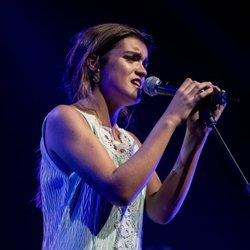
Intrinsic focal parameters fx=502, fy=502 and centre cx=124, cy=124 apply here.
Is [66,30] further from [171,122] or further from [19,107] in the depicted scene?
[171,122]

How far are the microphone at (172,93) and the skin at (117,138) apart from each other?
2 centimetres

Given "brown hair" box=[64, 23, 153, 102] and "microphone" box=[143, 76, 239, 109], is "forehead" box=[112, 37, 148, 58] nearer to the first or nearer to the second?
"brown hair" box=[64, 23, 153, 102]

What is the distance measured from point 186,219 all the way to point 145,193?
5.41ft

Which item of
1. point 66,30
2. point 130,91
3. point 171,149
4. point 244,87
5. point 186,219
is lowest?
point 186,219

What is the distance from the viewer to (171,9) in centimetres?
353

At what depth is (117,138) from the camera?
6.27 feet

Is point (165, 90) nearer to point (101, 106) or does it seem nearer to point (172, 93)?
point (172, 93)

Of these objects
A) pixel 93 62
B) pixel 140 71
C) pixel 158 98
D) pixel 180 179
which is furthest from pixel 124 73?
pixel 158 98

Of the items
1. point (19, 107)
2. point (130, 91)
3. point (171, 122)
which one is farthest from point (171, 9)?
point (171, 122)

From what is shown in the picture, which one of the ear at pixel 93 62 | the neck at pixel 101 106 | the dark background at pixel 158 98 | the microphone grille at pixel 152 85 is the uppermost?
the microphone grille at pixel 152 85

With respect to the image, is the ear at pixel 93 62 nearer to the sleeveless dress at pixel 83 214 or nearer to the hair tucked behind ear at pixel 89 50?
the hair tucked behind ear at pixel 89 50

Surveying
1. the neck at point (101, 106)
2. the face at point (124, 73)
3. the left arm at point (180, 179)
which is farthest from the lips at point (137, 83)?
the left arm at point (180, 179)

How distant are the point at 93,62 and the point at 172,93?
40 cm

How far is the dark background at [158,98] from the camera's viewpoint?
10.7 feet
